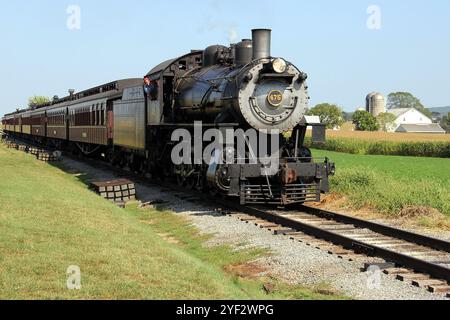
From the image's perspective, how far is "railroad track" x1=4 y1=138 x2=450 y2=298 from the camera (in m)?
7.78

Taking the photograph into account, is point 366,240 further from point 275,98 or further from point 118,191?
point 118,191

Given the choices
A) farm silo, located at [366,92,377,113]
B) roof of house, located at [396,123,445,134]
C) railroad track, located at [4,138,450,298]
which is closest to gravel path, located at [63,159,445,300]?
railroad track, located at [4,138,450,298]

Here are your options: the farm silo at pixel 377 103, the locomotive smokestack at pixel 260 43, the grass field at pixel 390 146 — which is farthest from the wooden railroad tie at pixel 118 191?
the farm silo at pixel 377 103

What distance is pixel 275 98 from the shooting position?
13602mm

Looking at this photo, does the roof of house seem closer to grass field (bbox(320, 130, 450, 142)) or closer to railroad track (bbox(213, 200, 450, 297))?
grass field (bbox(320, 130, 450, 142))

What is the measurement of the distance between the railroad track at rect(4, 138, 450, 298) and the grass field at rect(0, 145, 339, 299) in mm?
1279

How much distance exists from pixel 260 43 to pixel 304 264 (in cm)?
683

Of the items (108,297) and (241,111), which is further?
(241,111)

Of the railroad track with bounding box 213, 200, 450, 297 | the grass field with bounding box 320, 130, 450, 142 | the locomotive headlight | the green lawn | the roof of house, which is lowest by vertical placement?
the railroad track with bounding box 213, 200, 450, 297
